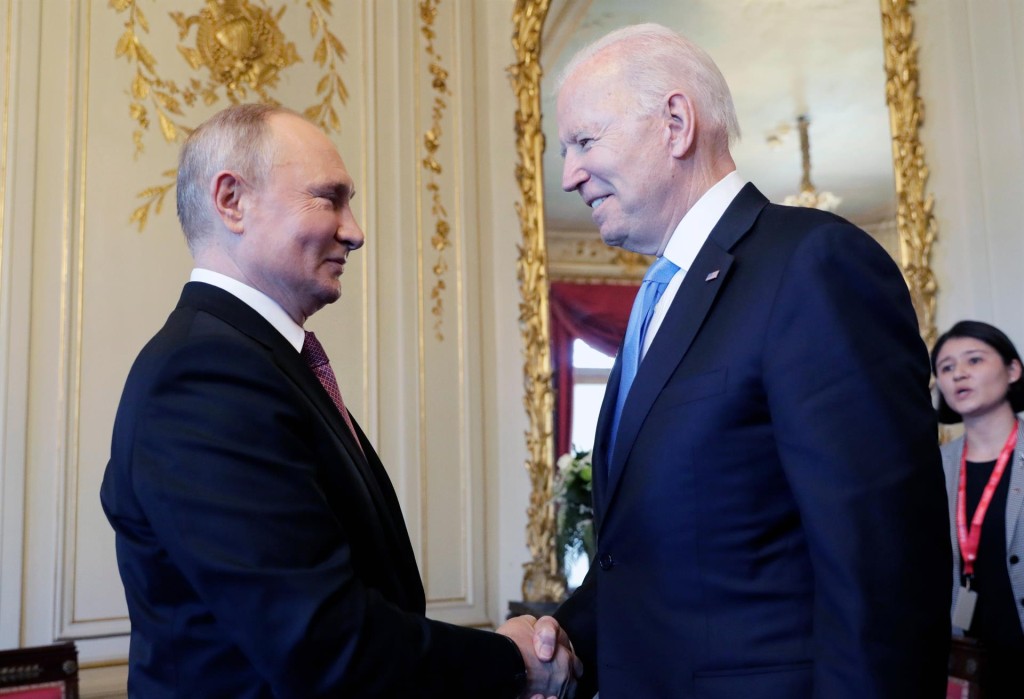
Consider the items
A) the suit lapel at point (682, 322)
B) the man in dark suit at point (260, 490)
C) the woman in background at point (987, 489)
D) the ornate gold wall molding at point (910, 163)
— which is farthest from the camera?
the ornate gold wall molding at point (910, 163)

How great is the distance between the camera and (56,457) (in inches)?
129

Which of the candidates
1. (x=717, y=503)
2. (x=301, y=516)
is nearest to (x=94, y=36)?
(x=301, y=516)

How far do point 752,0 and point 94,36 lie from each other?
233 centimetres

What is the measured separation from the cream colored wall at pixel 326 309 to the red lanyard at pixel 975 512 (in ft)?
4.97

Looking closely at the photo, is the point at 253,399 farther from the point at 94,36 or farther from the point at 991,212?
the point at 991,212

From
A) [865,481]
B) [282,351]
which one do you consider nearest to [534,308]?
[282,351]

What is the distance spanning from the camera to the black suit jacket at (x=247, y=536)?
145 cm

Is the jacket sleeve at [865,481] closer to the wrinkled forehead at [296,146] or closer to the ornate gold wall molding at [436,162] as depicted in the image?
the wrinkled forehead at [296,146]

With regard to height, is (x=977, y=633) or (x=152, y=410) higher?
(x=152, y=410)

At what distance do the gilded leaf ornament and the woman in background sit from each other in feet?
7.69

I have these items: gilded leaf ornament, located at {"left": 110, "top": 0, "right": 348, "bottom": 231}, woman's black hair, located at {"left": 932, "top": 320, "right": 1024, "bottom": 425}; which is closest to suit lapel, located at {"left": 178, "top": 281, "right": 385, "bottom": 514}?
gilded leaf ornament, located at {"left": 110, "top": 0, "right": 348, "bottom": 231}

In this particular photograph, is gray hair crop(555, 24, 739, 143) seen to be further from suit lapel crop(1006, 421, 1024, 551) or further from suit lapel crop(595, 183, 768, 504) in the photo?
suit lapel crop(1006, 421, 1024, 551)

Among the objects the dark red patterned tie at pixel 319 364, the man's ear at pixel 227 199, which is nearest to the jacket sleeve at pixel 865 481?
the dark red patterned tie at pixel 319 364

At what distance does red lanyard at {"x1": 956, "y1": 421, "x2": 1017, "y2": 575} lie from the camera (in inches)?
129
